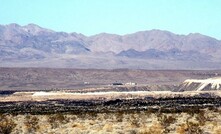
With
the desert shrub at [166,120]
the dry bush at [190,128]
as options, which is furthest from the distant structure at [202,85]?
the dry bush at [190,128]

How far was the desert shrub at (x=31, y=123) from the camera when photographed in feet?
110

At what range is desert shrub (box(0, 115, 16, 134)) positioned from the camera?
32947mm

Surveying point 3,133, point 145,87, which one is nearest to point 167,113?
point 3,133

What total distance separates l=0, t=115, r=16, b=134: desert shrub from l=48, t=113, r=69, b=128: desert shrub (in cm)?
252

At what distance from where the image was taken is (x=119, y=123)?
33312 mm

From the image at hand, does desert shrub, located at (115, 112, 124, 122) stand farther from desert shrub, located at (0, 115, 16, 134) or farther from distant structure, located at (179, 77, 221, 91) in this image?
distant structure, located at (179, 77, 221, 91)

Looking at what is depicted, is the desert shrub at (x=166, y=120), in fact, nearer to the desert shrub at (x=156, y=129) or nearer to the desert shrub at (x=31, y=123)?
the desert shrub at (x=156, y=129)

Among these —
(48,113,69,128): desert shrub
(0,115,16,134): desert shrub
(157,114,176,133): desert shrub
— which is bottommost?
(0,115,16,134): desert shrub

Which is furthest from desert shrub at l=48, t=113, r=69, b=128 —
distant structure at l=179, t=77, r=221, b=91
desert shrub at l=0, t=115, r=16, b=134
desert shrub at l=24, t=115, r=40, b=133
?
distant structure at l=179, t=77, r=221, b=91

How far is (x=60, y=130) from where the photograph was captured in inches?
1281

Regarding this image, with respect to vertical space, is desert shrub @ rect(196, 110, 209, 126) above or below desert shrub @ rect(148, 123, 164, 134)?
above

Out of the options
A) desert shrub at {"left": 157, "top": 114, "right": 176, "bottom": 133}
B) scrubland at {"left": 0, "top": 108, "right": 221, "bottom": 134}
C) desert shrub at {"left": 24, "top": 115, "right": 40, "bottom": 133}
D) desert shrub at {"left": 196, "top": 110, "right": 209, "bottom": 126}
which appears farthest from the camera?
desert shrub at {"left": 24, "top": 115, "right": 40, "bottom": 133}

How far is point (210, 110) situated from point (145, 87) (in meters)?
144

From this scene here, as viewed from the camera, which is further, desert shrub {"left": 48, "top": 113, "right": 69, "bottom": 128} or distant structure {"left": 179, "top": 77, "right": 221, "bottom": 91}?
distant structure {"left": 179, "top": 77, "right": 221, "bottom": 91}
